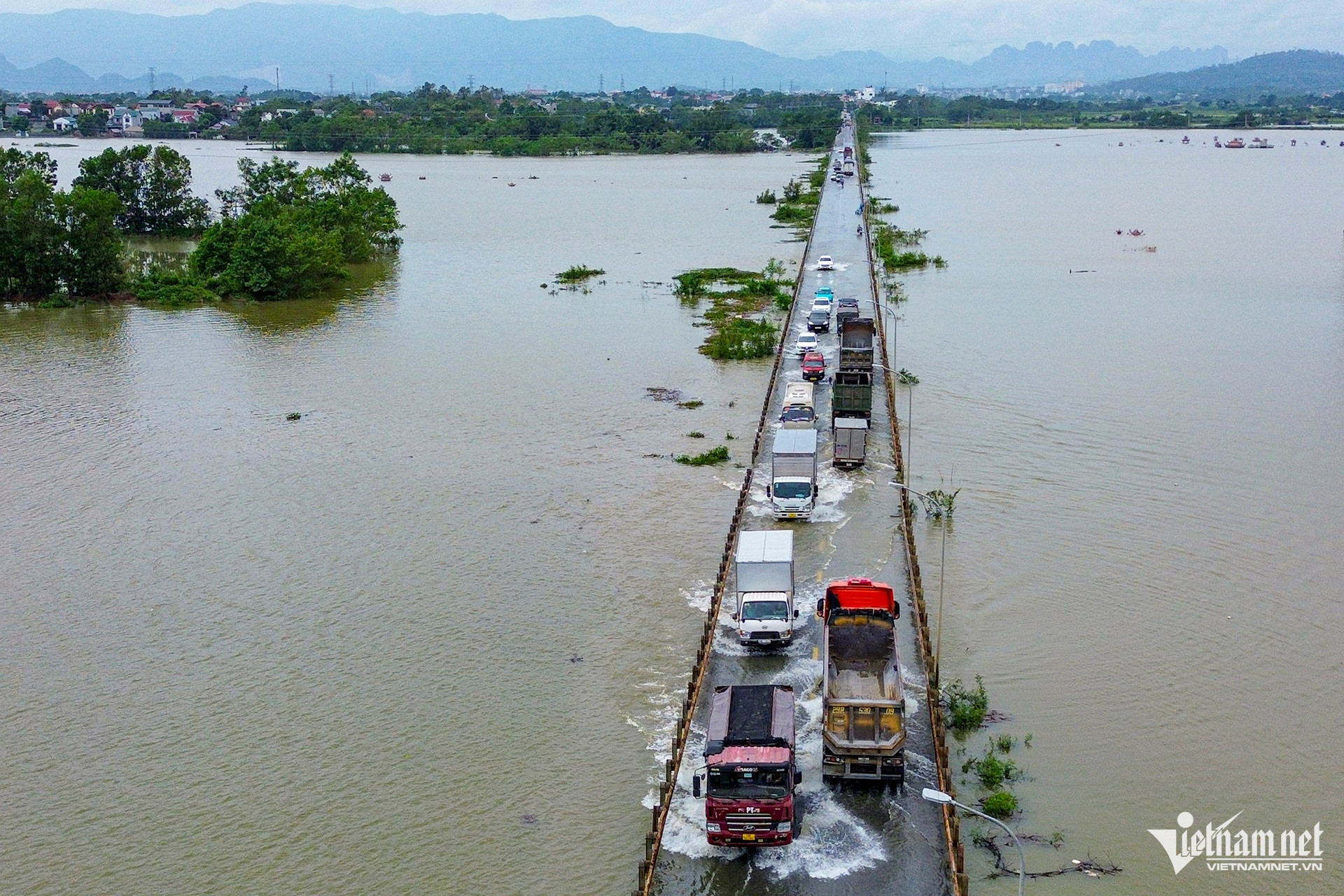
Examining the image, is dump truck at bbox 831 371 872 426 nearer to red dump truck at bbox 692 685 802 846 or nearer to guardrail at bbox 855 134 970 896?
guardrail at bbox 855 134 970 896

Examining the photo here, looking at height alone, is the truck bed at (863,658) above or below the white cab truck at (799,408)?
below

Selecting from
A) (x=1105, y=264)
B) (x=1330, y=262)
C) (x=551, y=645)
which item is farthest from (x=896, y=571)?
(x=1330, y=262)

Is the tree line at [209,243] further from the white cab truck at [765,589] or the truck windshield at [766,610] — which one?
the truck windshield at [766,610]

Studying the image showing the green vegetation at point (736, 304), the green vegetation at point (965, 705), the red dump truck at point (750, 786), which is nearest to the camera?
the red dump truck at point (750, 786)

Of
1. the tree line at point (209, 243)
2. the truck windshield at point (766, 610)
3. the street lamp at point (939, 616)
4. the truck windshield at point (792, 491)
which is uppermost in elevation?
the tree line at point (209, 243)

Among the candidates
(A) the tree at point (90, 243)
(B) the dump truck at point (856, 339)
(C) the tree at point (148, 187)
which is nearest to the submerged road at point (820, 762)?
(B) the dump truck at point (856, 339)

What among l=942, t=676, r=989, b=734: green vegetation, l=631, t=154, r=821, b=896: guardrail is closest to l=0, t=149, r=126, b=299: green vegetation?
l=631, t=154, r=821, b=896: guardrail
